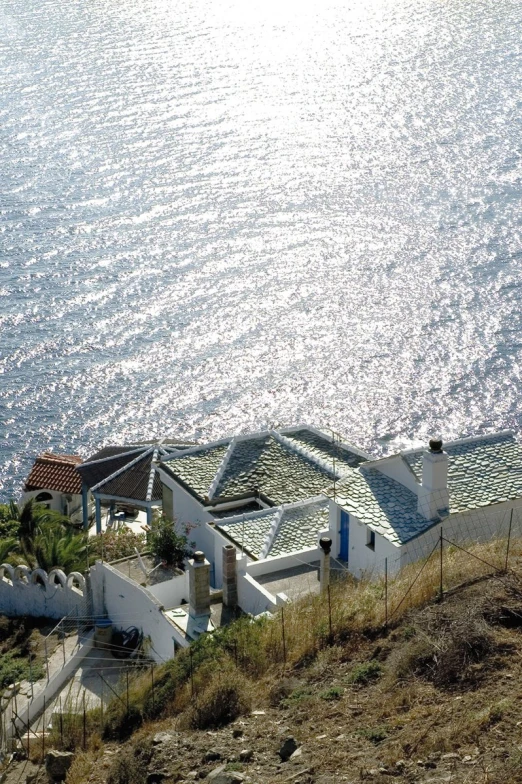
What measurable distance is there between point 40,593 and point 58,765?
51.6 ft

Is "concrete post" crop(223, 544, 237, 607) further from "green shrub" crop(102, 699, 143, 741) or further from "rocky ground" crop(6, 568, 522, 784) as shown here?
"rocky ground" crop(6, 568, 522, 784)

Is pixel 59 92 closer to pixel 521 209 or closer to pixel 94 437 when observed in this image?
pixel 521 209

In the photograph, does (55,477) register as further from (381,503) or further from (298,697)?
(298,697)

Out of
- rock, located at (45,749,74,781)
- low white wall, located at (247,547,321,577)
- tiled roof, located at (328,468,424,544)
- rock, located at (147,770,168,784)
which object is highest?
rock, located at (147,770,168,784)

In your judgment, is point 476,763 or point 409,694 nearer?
point 476,763

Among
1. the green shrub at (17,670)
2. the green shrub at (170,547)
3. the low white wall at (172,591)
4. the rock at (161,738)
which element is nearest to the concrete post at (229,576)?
the low white wall at (172,591)

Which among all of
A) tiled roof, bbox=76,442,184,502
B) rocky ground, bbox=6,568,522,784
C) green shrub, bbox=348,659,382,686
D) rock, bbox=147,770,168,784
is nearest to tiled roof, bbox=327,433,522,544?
rocky ground, bbox=6,568,522,784

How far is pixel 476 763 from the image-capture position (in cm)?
1847

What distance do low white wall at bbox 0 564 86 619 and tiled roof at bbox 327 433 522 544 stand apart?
9765 millimetres

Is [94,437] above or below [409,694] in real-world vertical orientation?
below

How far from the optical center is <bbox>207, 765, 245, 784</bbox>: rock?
20203 millimetres

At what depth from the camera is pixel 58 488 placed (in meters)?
54.3

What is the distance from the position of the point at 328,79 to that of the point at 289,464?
9979cm

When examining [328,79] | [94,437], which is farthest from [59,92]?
[94,437]
